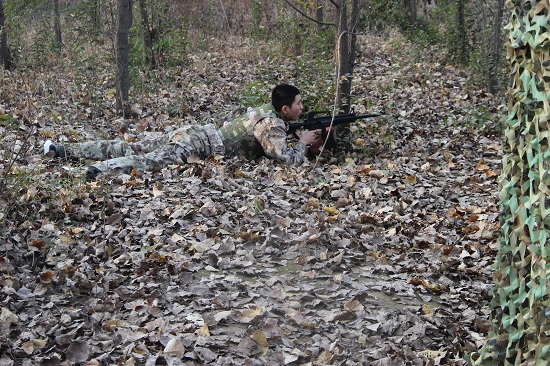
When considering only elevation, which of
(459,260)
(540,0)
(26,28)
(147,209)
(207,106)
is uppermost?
(26,28)

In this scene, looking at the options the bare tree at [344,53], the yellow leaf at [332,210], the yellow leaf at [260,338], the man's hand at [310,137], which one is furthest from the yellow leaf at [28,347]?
the bare tree at [344,53]

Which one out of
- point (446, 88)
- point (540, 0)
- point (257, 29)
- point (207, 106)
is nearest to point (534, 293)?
point (540, 0)

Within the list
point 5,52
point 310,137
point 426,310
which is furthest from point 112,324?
point 5,52

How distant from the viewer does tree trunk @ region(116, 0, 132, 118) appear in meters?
9.17

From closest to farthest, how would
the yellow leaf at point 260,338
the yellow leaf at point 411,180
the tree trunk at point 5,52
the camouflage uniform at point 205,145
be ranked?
1. the yellow leaf at point 260,338
2. the yellow leaf at point 411,180
3. the camouflage uniform at point 205,145
4. the tree trunk at point 5,52

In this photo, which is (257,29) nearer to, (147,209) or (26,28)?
(26,28)

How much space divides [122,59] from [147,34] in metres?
2.99

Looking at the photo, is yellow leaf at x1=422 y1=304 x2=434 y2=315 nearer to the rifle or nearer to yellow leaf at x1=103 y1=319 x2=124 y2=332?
yellow leaf at x1=103 y1=319 x2=124 y2=332

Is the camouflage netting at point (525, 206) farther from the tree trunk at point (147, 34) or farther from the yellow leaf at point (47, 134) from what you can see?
the tree trunk at point (147, 34)

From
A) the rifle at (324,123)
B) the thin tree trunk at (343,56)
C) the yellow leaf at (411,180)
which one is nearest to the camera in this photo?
the yellow leaf at (411,180)

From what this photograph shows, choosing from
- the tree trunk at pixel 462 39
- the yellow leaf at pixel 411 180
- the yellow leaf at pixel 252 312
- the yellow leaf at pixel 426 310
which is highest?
the tree trunk at pixel 462 39

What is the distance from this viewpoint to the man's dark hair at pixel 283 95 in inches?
A: 297

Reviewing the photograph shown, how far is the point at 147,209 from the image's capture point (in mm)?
5742

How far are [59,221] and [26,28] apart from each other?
12.0 m
